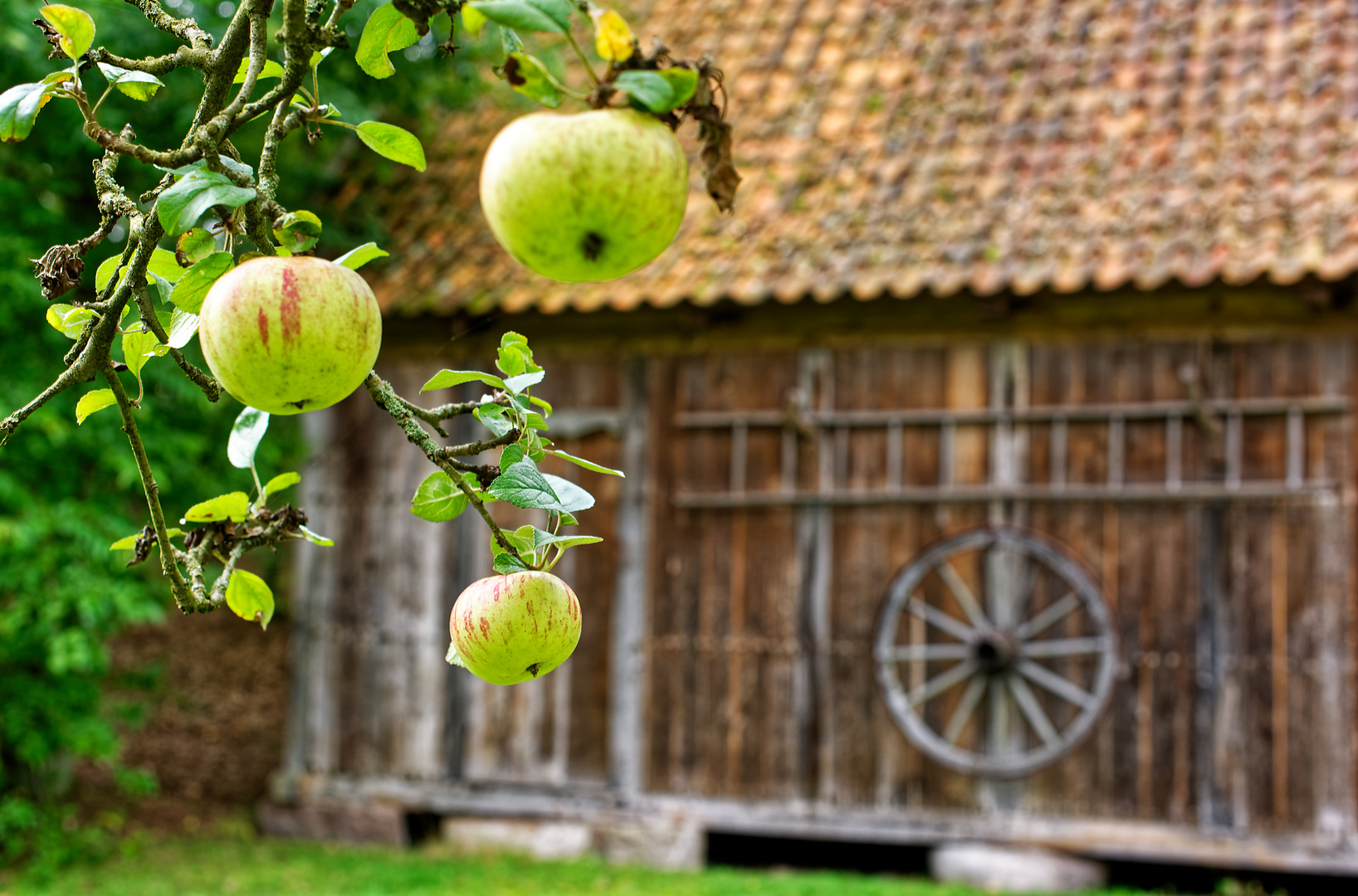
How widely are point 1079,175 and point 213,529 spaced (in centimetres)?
577

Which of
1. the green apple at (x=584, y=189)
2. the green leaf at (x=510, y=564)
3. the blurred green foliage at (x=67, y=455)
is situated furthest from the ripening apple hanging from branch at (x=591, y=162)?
the blurred green foliage at (x=67, y=455)

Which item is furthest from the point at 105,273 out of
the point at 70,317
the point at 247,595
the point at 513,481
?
the point at 513,481

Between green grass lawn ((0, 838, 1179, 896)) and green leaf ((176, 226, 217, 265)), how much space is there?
537 cm

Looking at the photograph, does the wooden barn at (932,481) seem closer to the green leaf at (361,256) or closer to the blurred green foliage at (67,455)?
the blurred green foliage at (67,455)

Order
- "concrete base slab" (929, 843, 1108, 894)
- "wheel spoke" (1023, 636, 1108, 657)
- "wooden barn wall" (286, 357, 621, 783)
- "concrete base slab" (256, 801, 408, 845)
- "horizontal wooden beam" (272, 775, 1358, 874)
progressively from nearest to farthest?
1. "horizontal wooden beam" (272, 775, 1358, 874)
2. "concrete base slab" (929, 843, 1108, 894)
3. "wheel spoke" (1023, 636, 1108, 657)
4. "wooden barn wall" (286, 357, 621, 783)
5. "concrete base slab" (256, 801, 408, 845)

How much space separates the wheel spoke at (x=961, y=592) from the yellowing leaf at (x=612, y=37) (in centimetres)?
571

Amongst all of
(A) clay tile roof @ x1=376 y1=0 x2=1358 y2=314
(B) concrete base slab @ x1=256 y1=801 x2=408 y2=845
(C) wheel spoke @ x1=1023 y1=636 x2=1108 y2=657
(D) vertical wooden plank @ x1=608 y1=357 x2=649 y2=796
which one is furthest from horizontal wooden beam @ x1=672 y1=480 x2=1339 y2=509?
(B) concrete base slab @ x1=256 y1=801 x2=408 y2=845

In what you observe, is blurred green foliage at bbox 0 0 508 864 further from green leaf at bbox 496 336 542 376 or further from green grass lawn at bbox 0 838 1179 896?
green leaf at bbox 496 336 542 376

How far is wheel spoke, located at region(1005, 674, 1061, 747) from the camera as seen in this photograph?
6.18m

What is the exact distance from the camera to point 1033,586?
635 cm

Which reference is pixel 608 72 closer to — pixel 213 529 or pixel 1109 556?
pixel 213 529

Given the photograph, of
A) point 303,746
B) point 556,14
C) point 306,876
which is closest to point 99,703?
point 303,746

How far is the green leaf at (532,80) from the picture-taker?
986 millimetres

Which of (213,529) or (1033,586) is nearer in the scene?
(213,529)
